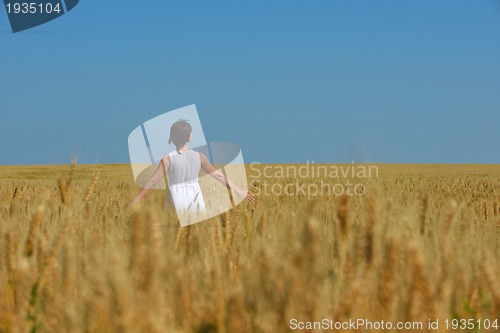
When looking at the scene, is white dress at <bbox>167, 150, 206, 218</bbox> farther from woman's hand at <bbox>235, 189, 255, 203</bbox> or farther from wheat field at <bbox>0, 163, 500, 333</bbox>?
wheat field at <bbox>0, 163, 500, 333</bbox>

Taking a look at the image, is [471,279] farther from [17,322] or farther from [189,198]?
[189,198]

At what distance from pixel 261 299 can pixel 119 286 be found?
0.40 meters

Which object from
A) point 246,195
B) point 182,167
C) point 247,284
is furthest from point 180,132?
point 247,284

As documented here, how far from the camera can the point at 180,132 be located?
540 cm

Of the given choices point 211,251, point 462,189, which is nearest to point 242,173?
point 462,189

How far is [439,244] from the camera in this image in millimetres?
2092

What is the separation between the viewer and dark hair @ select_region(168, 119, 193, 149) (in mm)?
5371

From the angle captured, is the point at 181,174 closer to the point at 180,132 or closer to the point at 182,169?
the point at 182,169

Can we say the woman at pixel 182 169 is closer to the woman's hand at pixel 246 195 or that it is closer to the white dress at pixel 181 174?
the white dress at pixel 181 174

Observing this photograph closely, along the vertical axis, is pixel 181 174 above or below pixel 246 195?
above

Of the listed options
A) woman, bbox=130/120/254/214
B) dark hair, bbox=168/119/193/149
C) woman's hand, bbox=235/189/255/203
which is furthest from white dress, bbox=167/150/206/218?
woman's hand, bbox=235/189/255/203

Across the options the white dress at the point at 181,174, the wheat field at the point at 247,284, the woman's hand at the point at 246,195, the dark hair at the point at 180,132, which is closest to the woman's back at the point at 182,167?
the white dress at the point at 181,174

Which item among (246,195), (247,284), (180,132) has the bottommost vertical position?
(247,284)

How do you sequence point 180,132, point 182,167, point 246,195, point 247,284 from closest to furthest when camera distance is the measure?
1. point 247,284
2. point 246,195
3. point 180,132
4. point 182,167
